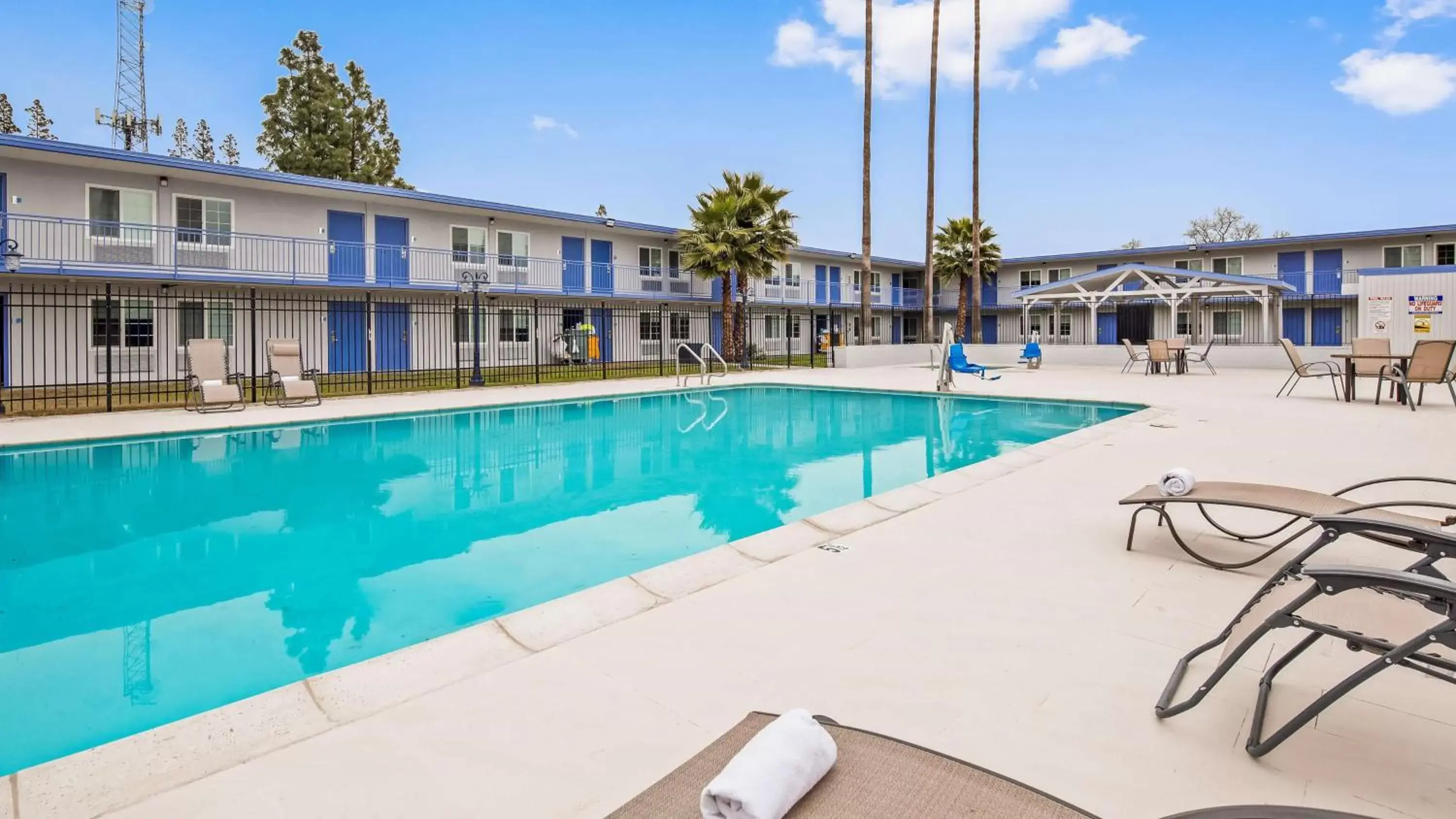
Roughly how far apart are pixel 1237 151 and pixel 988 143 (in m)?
11.2

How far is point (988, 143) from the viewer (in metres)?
29.1

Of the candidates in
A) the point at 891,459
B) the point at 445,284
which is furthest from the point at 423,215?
the point at 891,459

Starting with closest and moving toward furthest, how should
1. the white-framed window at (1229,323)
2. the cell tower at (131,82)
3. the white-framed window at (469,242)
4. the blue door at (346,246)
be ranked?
1. the blue door at (346,246)
2. the white-framed window at (469,242)
3. the cell tower at (131,82)
4. the white-framed window at (1229,323)

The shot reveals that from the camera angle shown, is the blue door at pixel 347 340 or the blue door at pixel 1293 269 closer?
the blue door at pixel 347 340

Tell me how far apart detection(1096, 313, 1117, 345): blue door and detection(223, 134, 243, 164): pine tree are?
40605 mm

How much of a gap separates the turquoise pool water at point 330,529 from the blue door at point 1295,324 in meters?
26.3

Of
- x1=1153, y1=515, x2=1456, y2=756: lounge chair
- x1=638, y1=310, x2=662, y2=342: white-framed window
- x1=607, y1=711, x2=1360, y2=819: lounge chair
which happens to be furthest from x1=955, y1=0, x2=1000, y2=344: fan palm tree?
x1=607, y1=711, x2=1360, y2=819: lounge chair

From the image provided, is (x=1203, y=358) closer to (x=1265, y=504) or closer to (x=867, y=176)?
(x=867, y=176)

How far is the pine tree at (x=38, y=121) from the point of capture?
108ft

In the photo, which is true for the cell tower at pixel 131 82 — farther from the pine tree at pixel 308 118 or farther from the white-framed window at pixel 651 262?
the white-framed window at pixel 651 262

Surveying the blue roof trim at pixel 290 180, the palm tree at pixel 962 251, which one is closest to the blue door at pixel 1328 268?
the palm tree at pixel 962 251

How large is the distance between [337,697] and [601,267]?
Result: 75.7ft

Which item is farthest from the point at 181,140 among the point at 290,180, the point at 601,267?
the point at 601,267

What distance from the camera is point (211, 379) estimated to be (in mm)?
12398
